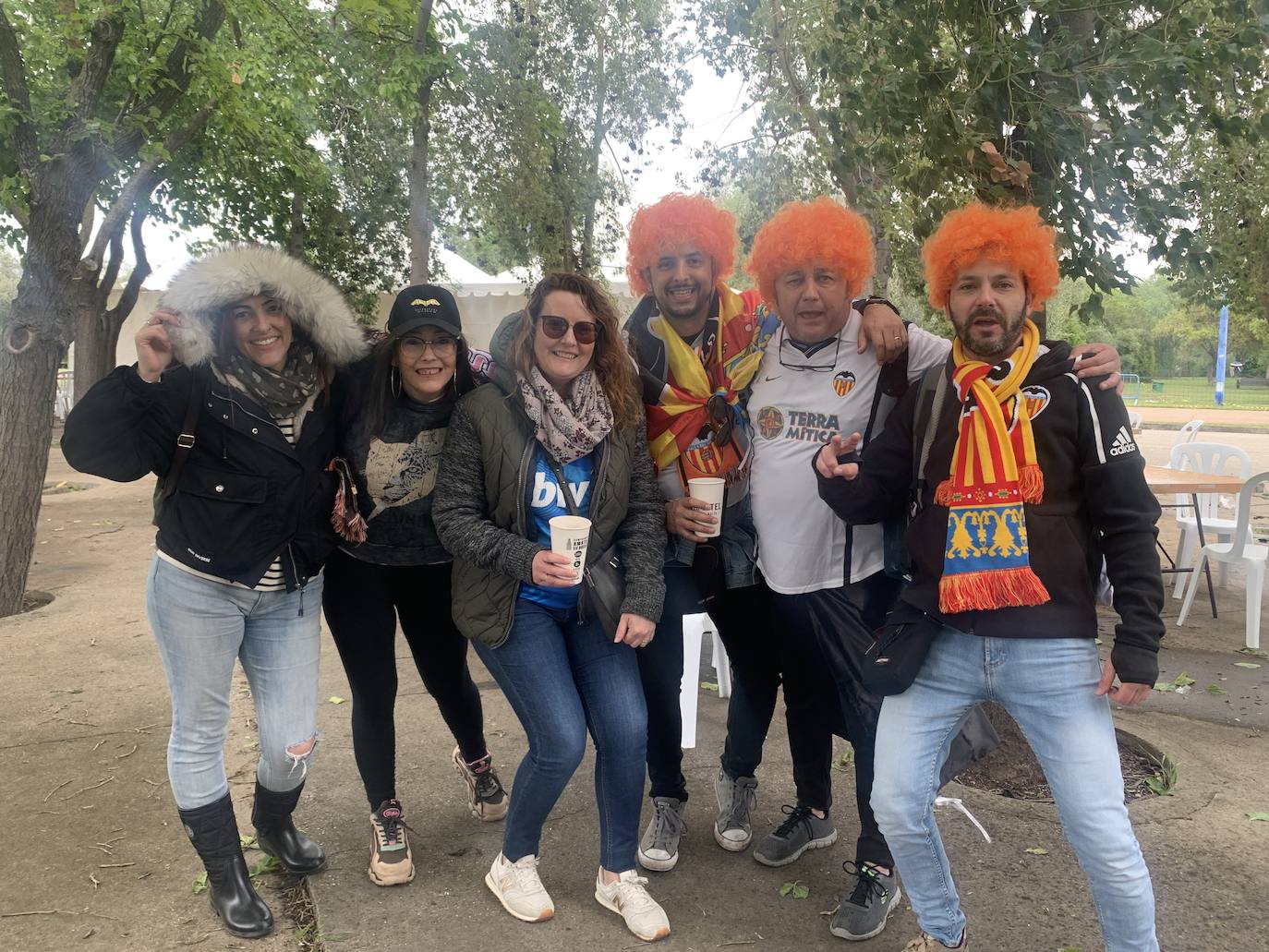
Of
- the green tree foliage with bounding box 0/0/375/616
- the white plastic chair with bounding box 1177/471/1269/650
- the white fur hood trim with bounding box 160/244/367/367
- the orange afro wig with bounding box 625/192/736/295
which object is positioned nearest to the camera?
the white fur hood trim with bounding box 160/244/367/367

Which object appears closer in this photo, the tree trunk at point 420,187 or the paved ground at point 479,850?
the paved ground at point 479,850

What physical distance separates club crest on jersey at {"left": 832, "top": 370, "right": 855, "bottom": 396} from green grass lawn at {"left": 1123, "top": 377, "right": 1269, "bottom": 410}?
30443 millimetres

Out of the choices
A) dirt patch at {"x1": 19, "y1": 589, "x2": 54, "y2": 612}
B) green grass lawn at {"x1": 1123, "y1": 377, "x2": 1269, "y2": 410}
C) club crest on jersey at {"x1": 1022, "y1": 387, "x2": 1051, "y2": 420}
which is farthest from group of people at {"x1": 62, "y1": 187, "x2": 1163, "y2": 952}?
green grass lawn at {"x1": 1123, "y1": 377, "x2": 1269, "y2": 410}

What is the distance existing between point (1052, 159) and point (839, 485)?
180 cm

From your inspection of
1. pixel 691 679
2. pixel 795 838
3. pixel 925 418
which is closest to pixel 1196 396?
pixel 691 679

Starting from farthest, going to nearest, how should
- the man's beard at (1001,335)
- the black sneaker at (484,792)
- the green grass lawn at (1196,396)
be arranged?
the green grass lawn at (1196,396) < the black sneaker at (484,792) < the man's beard at (1001,335)

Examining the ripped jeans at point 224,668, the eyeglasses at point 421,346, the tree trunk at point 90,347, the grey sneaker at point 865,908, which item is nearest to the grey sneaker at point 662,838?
the grey sneaker at point 865,908

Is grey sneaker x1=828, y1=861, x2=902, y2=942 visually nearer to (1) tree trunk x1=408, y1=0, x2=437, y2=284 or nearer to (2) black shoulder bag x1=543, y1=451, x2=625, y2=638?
(2) black shoulder bag x1=543, y1=451, x2=625, y2=638

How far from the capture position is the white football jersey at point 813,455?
2545 mm

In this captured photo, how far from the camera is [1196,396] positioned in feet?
130

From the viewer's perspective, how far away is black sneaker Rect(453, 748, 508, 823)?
10.8 ft

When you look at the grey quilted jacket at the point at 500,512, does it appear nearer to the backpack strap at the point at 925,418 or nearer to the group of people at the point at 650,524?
the group of people at the point at 650,524

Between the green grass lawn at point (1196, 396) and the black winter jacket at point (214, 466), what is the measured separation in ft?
103

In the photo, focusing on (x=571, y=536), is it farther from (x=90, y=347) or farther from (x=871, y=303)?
(x=90, y=347)
